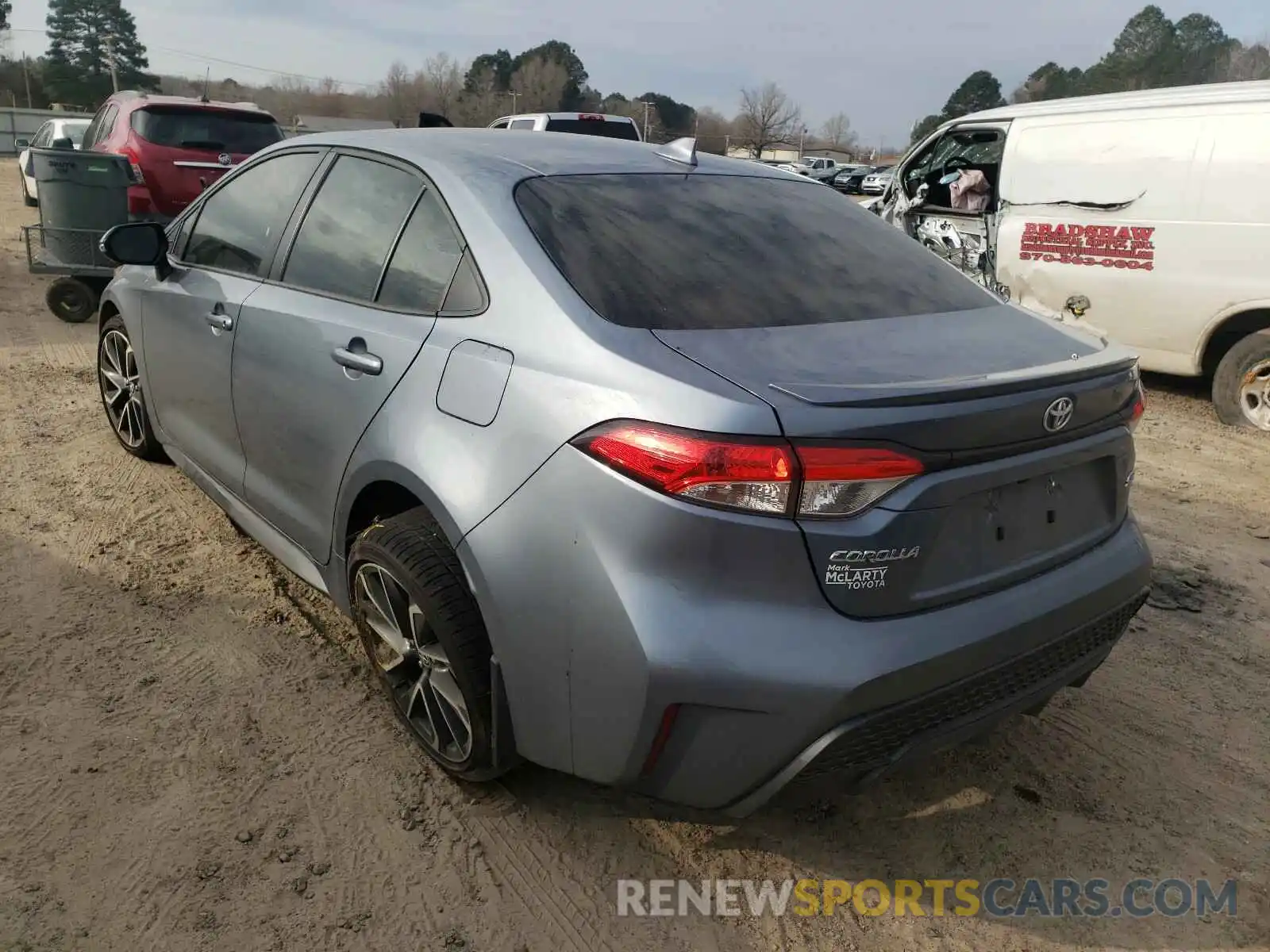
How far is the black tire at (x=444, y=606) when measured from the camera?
7.55ft

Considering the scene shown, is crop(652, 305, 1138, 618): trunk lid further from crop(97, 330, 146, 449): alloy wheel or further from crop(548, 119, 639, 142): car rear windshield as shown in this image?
crop(548, 119, 639, 142): car rear windshield

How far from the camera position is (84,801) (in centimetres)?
250

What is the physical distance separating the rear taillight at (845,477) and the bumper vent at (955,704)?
432 millimetres

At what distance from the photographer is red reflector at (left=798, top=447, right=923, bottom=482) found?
183cm

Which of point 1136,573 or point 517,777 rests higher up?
point 1136,573

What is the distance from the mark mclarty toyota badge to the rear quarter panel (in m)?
5.55

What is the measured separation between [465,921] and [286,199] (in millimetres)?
2391

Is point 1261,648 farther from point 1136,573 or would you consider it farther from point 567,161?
point 567,161

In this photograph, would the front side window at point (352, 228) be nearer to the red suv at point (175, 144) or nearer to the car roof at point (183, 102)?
the red suv at point (175, 144)

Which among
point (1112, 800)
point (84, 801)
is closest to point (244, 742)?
point (84, 801)

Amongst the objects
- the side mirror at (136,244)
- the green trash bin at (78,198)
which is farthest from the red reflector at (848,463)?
the green trash bin at (78,198)

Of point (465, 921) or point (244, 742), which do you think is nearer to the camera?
point (465, 921)

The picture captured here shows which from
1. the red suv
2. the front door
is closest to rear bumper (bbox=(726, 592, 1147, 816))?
the front door

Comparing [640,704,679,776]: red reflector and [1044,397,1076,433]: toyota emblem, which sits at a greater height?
[1044,397,1076,433]: toyota emblem
